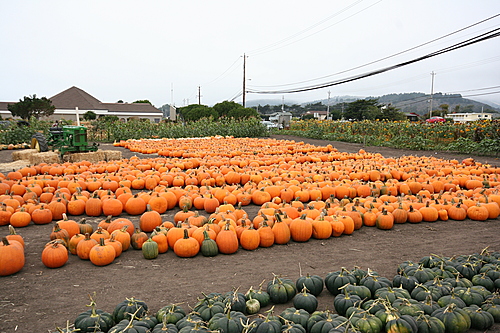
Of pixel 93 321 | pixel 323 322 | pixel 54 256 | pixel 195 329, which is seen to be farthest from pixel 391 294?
pixel 54 256

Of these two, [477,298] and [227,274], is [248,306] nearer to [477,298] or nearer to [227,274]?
[227,274]

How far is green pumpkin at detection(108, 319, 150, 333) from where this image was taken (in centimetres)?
262

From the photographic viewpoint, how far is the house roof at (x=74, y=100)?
69.2 meters

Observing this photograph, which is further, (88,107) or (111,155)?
(88,107)

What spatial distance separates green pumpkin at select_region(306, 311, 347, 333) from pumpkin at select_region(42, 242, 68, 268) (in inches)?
123

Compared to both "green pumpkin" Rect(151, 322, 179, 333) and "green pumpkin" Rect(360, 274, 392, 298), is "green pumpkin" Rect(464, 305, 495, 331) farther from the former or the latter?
"green pumpkin" Rect(151, 322, 179, 333)

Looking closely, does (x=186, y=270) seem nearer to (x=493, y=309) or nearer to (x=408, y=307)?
(x=408, y=307)

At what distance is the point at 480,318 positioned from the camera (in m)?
3.04

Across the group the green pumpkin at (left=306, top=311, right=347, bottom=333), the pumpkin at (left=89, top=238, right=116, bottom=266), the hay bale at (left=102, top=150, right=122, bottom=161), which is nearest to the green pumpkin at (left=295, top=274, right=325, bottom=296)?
the green pumpkin at (left=306, top=311, right=347, bottom=333)

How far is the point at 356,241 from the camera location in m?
5.43

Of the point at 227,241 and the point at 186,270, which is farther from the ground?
the point at 227,241

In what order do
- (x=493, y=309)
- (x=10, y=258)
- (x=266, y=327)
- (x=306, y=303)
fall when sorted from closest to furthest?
1. (x=266, y=327)
2. (x=493, y=309)
3. (x=306, y=303)
4. (x=10, y=258)

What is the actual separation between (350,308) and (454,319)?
2.72ft

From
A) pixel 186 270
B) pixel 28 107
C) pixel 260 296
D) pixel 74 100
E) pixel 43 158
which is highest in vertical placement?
pixel 74 100
